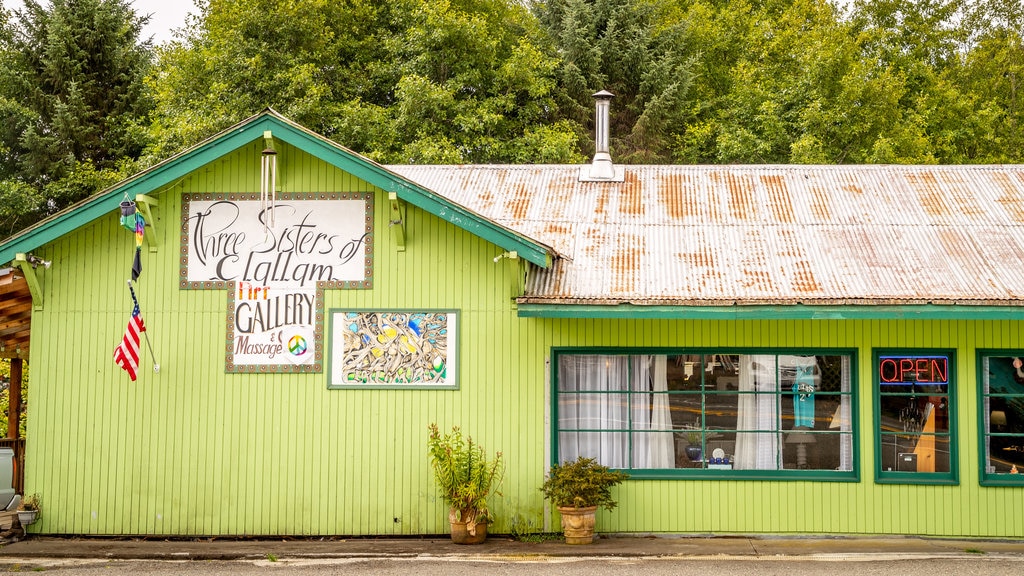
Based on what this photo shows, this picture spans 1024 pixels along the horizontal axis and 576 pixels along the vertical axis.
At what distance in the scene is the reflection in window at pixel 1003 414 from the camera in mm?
10750

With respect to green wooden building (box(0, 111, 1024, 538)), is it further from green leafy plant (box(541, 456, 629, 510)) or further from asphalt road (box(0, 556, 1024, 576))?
asphalt road (box(0, 556, 1024, 576))

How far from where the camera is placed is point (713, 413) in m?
11.0

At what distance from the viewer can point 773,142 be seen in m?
25.9

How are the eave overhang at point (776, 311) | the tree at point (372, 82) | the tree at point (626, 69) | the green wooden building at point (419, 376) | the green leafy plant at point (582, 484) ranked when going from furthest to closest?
the tree at point (626, 69) → the tree at point (372, 82) → the green wooden building at point (419, 376) → the green leafy plant at point (582, 484) → the eave overhang at point (776, 311)

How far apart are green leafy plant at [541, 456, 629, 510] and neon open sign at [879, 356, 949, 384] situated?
3.15 m

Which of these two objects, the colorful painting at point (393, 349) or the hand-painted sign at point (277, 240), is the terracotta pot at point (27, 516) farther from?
the colorful painting at point (393, 349)

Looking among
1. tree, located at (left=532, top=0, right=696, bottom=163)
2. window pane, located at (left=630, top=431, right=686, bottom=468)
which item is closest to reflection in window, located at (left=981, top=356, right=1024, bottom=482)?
window pane, located at (left=630, top=431, right=686, bottom=468)

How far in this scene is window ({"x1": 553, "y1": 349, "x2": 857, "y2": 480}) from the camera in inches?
429

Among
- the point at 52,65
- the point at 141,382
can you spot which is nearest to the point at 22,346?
the point at 141,382

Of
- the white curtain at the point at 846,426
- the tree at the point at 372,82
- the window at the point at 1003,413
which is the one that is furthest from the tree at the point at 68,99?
the window at the point at 1003,413

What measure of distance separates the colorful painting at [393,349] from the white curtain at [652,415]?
6.72ft

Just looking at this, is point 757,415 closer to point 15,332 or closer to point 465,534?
point 465,534

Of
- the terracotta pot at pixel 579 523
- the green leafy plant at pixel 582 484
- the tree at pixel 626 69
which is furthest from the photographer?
the tree at pixel 626 69

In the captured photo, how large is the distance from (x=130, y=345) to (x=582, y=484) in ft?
16.3
